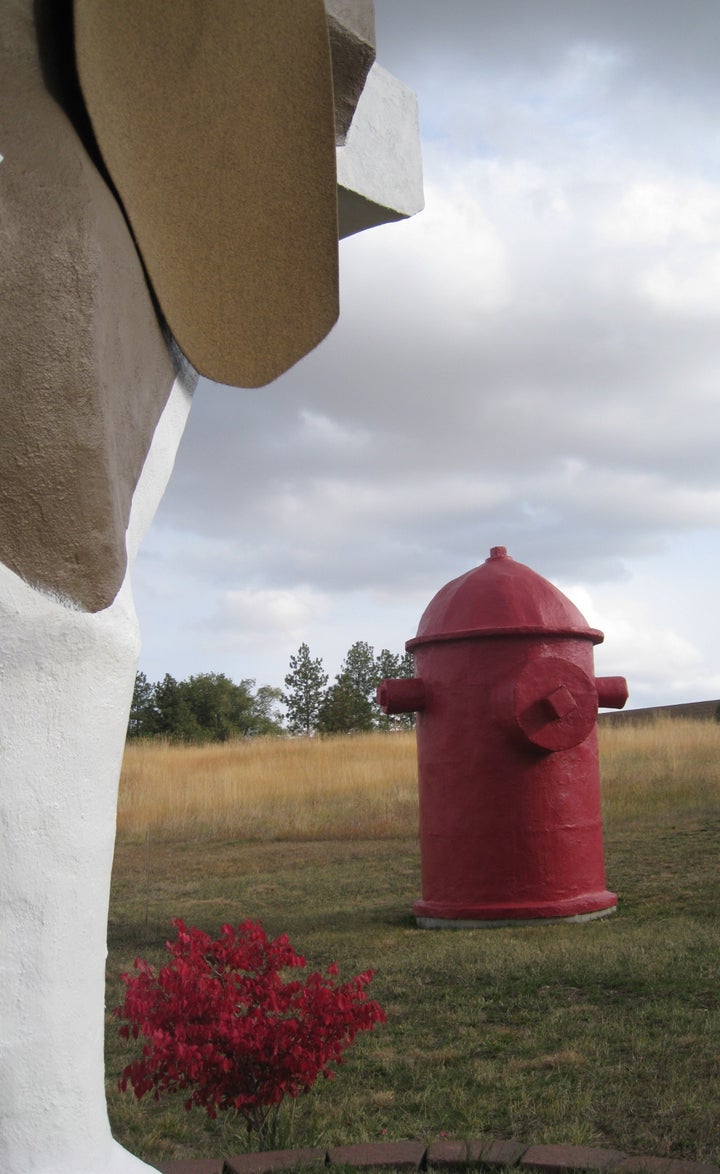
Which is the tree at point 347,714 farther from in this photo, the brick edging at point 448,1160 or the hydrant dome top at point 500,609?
the brick edging at point 448,1160

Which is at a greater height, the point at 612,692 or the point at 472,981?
the point at 612,692

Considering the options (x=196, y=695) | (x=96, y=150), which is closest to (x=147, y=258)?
(x=96, y=150)

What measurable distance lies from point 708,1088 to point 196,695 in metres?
34.5

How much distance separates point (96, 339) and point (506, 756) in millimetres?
5370

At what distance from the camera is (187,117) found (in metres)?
2.04

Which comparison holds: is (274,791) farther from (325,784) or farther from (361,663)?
(361,663)

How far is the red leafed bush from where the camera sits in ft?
9.84

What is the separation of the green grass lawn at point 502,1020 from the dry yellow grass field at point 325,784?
4.53m

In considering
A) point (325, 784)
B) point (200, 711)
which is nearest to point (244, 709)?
point (200, 711)

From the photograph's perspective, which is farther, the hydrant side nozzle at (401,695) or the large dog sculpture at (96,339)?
the hydrant side nozzle at (401,695)

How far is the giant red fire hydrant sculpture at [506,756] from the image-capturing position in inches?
263

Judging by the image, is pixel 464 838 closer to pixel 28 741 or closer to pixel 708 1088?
pixel 708 1088

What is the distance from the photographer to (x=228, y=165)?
2094 mm

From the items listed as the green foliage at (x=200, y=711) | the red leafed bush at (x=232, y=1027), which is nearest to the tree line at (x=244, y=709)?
the green foliage at (x=200, y=711)
